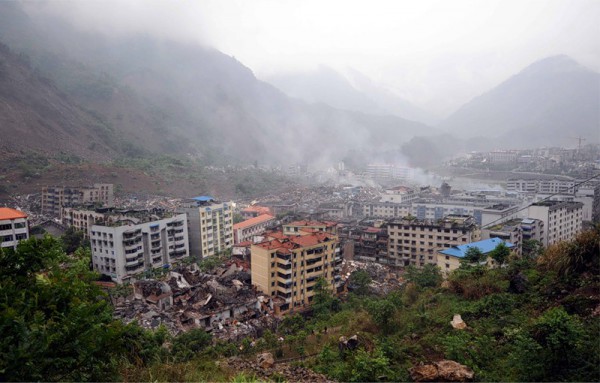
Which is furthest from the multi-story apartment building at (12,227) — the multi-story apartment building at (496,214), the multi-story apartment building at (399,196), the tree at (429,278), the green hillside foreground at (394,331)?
the multi-story apartment building at (399,196)

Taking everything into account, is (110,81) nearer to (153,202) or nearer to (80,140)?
(80,140)

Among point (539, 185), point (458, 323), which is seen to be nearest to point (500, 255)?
point (458, 323)

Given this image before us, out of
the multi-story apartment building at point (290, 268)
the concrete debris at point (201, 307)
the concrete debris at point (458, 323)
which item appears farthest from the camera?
the multi-story apartment building at point (290, 268)

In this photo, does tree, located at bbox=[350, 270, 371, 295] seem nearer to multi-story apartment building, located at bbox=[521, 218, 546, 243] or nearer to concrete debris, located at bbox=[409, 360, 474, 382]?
multi-story apartment building, located at bbox=[521, 218, 546, 243]

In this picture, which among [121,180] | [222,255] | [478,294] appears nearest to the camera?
[478,294]

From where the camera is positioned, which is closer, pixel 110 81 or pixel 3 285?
pixel 3 285

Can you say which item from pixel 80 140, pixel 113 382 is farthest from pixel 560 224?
pixel 80 140

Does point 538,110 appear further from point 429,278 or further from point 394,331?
point 394,331

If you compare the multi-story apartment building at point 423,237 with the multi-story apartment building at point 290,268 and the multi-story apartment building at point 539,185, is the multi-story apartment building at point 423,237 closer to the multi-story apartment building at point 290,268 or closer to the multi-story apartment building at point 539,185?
the multi-story apartment building at point 290,268
